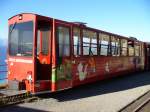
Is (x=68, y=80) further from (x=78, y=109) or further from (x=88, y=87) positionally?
(x=88, y=87)

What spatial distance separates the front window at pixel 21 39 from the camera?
12.1 metres

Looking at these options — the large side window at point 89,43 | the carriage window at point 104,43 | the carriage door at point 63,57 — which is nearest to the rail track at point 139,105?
Result: the carriage door at point 63,57

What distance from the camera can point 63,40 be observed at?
12766 mm

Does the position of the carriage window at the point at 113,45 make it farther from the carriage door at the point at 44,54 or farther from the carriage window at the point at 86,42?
the carriage door at the point at 44,54

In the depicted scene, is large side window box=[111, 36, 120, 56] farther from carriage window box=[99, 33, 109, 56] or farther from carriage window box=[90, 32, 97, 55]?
→ carriage window box=[90, 32, 97, 55]

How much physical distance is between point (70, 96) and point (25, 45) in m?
3.03

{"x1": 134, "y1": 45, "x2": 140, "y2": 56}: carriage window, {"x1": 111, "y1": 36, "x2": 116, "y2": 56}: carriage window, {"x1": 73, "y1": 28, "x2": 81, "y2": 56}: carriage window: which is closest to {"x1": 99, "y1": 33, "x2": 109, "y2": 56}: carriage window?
{"x1": 111, "y1": 36, "x2": 116, "y2": 56}: carriage window

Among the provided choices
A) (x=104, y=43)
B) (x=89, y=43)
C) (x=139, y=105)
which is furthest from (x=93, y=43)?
(x=139, y=105)

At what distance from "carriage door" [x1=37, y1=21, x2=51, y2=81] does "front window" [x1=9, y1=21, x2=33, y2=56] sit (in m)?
0.70

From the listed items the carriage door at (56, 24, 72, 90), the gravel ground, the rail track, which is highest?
the carriage door at (56, 24, 72, 90)

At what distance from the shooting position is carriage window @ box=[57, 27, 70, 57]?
40.9 ft

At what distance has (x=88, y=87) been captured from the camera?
16.7 metres

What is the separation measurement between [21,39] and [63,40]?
1.71 meters

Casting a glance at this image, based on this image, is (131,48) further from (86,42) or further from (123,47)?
(86,42)
